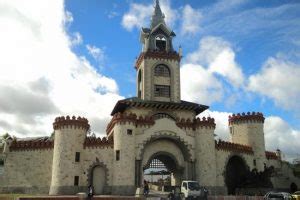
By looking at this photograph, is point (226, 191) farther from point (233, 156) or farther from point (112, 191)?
point (112, 191)

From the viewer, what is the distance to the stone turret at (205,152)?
152ft

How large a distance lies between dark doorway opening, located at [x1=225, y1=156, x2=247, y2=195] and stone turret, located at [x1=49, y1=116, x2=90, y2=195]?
22245mm

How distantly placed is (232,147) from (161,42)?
2079cm

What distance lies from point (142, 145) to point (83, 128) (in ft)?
26.7

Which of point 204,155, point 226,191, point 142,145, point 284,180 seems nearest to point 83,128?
point 142,145

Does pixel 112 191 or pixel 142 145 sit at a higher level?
pixel 142 145

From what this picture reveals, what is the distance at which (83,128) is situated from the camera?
153 feet

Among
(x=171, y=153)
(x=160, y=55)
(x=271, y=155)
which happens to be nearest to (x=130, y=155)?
(x=171, y=153)

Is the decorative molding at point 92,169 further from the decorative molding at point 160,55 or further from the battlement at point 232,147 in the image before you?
the decorative molding at point 160,55

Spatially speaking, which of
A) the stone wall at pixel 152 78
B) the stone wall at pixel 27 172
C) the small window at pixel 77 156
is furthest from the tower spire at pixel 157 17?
the stone wall at pixel 27 172

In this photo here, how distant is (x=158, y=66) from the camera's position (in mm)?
56875

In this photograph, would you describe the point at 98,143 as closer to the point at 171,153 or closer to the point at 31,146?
the point at 31,146

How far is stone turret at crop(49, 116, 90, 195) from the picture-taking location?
144ft

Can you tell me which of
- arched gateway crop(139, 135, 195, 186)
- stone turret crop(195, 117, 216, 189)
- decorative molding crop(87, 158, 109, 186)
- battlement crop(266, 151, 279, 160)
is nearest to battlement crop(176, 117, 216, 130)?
stone turret crop(195, 117, 216, 189)
